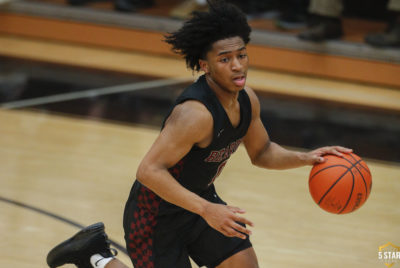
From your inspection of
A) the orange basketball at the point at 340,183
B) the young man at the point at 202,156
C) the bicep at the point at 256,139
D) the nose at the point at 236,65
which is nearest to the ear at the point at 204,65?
the young man at the point at 202,156

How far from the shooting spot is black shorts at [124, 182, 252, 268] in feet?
10.6

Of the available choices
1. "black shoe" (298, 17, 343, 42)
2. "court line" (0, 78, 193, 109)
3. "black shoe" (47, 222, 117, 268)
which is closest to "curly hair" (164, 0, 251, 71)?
"black shoe" (47, 222, 117, 268)

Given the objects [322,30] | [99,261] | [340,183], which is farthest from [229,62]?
[322,30]

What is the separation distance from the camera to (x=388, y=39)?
8.67m

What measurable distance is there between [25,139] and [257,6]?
505 cm

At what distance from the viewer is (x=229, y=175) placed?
5.69 meters

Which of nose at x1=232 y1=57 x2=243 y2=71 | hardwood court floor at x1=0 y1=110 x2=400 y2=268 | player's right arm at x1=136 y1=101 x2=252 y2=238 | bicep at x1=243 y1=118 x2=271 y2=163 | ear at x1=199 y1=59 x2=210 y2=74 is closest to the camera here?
player's right arm at x1=136 y1=101 x2=252 y2=238

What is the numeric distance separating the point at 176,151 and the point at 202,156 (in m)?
0.23

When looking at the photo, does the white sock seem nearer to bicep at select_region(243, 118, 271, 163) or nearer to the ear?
bicep at select_region(243, 118, 271, 163)

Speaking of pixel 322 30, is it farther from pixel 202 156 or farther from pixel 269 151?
pixel 202 156

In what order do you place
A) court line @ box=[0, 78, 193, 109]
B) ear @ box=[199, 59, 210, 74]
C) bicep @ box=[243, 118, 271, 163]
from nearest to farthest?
ear @ box=[199, 59, 210, 74], bicep @ box=[243, 118, 271, 163], court line @ box=[0, 78, 193, 109]

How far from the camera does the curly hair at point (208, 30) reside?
3027 mm

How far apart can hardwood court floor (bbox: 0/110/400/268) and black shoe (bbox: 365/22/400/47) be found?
3073 millimetres

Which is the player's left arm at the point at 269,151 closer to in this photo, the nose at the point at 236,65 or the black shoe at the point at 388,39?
the nose at the point at 236,65
